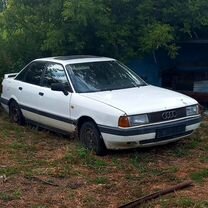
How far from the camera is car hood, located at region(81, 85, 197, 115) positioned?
263 inches

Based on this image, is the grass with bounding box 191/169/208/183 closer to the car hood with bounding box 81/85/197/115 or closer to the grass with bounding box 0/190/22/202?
the car hood with bounding box 81/85/197/115

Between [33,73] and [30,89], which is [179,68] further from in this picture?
[30,89]

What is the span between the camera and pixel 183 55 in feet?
42.1

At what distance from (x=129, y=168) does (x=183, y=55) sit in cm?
701

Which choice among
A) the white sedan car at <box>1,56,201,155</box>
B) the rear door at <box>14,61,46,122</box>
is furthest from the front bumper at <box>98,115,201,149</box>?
the rear door at <box>14,61,46,122</box>

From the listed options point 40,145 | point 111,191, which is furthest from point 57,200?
point 40,145

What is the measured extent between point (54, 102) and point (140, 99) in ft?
5.05

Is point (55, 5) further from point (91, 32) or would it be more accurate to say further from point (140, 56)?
point (140, 56)

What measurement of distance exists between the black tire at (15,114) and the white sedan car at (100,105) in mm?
21

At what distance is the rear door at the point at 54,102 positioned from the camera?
296 inches

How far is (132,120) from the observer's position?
6.56 m

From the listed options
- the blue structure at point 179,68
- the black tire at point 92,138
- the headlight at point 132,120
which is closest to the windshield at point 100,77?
the black tire at point 92,138

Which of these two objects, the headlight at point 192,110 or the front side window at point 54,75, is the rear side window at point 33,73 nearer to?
the front side window at point 54,75

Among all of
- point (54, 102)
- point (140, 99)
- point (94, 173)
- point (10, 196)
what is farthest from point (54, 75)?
point (10, 196)
